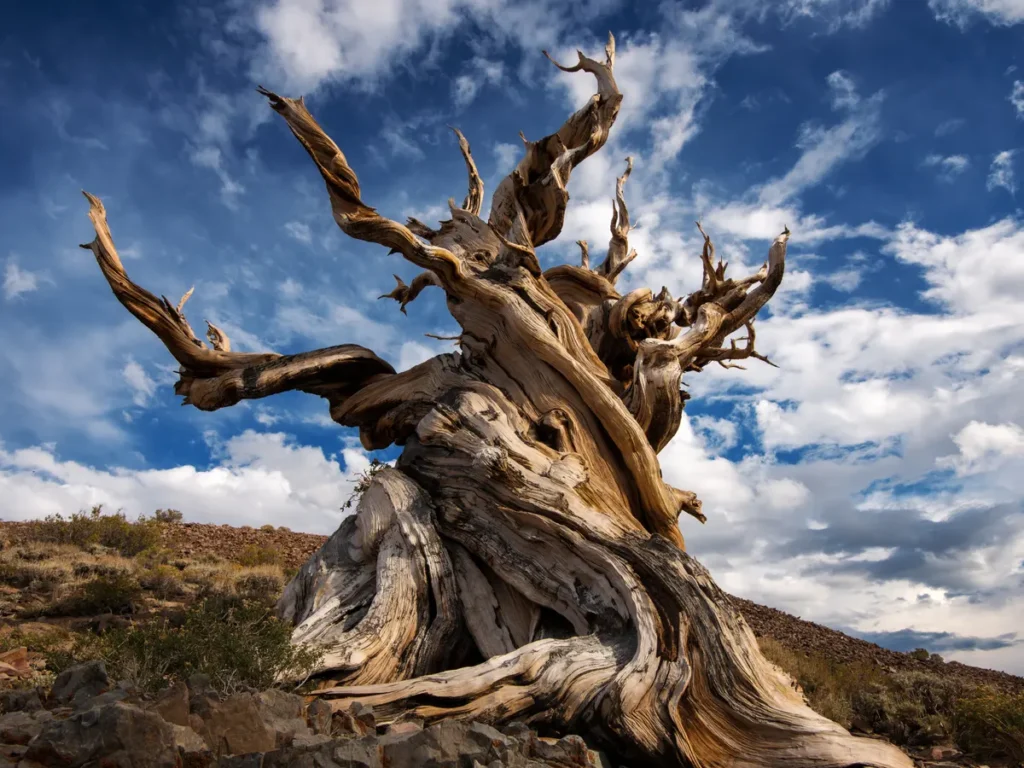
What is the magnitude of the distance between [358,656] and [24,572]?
316 inches

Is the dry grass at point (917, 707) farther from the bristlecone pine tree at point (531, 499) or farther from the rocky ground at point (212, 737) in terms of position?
the rocky ground at point (212, 737)

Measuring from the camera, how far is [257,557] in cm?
1365

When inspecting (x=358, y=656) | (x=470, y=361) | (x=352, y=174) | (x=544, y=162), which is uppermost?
(x=544, y=162)

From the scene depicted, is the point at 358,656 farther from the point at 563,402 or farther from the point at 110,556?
the point at 110,556

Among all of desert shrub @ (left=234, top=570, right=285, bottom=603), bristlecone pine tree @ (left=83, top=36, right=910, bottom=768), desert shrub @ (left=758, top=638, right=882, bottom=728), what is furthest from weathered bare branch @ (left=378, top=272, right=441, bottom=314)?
desert shrub @ (left=758, top=638, right=882, bottom=728)

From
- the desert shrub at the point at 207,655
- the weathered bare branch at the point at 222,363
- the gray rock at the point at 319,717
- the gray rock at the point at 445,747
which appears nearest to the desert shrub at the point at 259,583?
the weathered bare branch at the point at 222,363

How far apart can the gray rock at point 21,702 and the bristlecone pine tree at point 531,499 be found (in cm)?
157

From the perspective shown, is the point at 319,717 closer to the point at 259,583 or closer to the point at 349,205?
the point at 349,205

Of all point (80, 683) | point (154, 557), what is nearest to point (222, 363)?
point (80, 683)

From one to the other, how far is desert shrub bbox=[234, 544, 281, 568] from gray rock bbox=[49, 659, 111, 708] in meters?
9.92

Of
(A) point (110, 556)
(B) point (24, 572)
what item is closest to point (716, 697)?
(B) point (24, 572)

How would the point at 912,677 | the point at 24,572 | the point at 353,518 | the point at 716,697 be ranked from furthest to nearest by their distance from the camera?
the point at 24,572 → the point at 912,677 → the point at 353,518 → the point at 716,697

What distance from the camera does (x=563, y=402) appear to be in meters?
7.54

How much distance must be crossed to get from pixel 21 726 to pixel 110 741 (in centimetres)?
63
